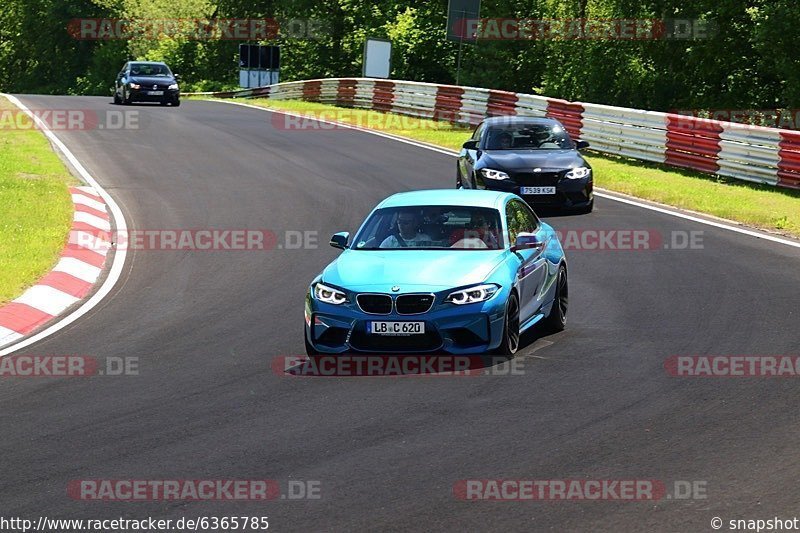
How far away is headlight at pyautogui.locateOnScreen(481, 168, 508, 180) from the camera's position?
20.2 m

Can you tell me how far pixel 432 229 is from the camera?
12.0 m

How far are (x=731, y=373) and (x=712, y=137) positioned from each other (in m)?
15.6

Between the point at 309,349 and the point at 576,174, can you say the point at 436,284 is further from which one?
the point at 576,174

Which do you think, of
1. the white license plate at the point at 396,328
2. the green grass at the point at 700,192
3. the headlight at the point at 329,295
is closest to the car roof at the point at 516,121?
the green grass at the point at 700,192

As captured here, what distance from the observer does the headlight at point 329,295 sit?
35.8 ft

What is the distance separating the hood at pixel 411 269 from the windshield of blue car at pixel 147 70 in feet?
113

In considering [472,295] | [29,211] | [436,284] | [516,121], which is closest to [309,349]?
[436,284]

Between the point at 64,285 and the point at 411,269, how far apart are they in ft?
17.4

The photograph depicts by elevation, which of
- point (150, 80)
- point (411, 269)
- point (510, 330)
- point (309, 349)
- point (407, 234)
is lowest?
point (150, 80)

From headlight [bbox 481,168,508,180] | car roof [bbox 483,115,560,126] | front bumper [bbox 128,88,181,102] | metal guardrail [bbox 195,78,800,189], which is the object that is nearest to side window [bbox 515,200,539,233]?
headlight [bbox 481,168,508,180]

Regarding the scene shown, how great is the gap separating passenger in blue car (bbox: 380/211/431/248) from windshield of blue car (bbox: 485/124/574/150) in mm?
9226

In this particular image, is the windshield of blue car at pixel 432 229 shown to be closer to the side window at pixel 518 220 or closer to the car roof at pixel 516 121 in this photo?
the side window at pixel 518 220

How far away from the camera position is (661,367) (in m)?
10.8

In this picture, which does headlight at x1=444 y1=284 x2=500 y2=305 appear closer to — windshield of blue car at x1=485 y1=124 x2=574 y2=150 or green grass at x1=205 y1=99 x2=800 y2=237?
green grass at x1=205 y1=99 x2=800 y2=237
